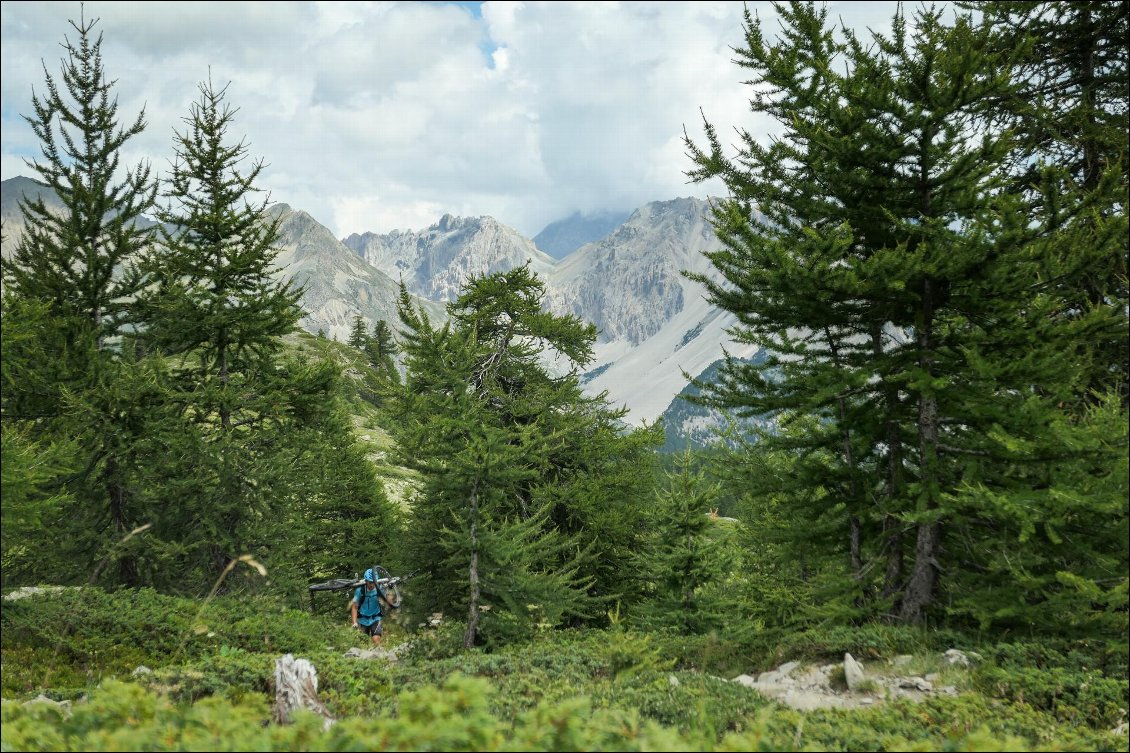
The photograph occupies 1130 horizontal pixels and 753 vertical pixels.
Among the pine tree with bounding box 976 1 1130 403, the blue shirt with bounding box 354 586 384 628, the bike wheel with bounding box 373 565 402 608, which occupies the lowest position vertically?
the blue shirt with bounding box 354 586 384 628

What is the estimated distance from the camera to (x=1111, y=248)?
698cm

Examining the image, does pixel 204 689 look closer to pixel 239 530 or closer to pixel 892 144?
pixel 239 530

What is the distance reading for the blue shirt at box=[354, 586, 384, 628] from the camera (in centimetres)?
1362

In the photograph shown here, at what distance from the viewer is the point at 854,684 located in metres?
7.28

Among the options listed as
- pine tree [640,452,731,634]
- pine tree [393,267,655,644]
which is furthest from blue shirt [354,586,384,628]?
pine tree [640,452,731,634]

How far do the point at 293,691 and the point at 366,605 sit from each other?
22.9 ft

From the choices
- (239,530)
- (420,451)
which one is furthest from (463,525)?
(239,530)

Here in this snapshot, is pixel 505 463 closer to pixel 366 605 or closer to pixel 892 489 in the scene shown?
pixel 366 605

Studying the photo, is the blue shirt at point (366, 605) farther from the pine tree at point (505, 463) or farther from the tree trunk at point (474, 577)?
the tree trunk at point (474, 577)

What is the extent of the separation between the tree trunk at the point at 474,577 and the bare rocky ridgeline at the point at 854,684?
5762mm

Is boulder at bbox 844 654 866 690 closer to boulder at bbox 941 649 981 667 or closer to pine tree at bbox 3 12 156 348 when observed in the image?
boulder at bbox 941 649 981 667

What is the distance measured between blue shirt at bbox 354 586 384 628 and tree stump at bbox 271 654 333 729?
246 inches

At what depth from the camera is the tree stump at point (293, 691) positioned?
7051 mm

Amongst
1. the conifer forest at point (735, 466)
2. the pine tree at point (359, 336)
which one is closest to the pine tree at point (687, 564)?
the conifer forest at point (735, 466)
